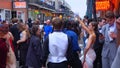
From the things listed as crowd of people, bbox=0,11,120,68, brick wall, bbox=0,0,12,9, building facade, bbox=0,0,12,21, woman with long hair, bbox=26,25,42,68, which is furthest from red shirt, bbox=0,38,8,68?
brick wall, bbox=0,0,12,9

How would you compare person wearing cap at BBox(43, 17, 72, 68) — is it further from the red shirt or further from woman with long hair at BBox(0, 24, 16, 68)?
the red shirt

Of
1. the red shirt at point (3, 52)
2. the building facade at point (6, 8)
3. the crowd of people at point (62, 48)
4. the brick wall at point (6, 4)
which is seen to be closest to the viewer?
the red shirt at point (3, 52)

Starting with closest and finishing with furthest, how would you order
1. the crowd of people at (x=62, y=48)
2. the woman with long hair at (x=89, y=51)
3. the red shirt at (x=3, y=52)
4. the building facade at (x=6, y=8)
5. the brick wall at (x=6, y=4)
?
the red shirt at (x=3, y=52), the crowd of people at (x=62, y=48), the woman with long hair at (x=89, y=51), the building facade at (x=6, y=8), the brick wall at (x=6, y=4)

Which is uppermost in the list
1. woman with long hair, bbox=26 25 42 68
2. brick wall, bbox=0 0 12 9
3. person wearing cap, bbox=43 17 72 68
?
brick wall, bbox=0 0 12 9

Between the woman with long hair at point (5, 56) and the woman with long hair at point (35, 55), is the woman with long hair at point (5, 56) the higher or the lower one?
the higher one

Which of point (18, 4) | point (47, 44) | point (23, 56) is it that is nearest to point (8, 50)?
point (47, 44)

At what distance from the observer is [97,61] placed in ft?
31.1

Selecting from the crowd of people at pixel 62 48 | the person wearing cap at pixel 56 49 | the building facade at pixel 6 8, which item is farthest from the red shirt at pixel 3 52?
the building facade at pixel 6 8

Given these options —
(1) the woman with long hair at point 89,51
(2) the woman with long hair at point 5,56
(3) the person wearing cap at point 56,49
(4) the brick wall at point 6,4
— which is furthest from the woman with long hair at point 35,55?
(4) the brick wall at point 6,4

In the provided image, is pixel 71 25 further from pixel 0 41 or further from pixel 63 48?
pixel 0 41

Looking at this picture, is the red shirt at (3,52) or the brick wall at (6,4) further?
the brick wall at (6,4)

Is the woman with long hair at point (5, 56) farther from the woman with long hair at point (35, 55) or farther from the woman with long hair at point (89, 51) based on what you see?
the woman with long hair at point (35, 55)

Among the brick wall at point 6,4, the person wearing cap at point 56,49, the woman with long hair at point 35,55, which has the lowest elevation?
the woman with long hair at point 35,55

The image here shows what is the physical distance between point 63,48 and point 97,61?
2.41m
